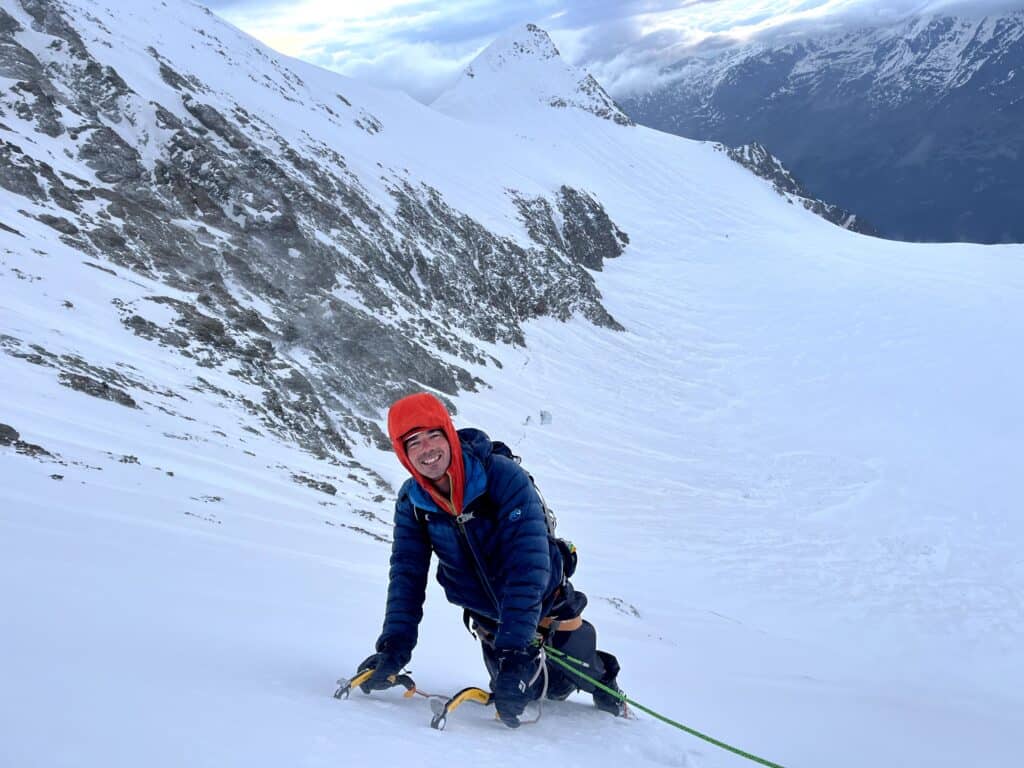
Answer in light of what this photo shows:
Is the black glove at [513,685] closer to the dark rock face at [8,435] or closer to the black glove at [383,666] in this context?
the black glove at [383,666]

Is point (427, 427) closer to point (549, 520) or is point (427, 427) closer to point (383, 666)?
point (549, 520)

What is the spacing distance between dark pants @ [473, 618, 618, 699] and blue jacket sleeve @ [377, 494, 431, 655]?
0.50 metres

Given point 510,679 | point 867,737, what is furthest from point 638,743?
point 867,737

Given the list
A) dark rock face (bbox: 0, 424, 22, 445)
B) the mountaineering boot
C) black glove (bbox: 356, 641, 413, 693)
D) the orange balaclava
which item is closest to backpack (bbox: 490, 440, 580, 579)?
the orange balaclava

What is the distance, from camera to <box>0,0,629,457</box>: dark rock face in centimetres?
1693

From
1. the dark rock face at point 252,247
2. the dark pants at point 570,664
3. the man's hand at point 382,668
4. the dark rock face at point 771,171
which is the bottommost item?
the man's hand at point 382,668

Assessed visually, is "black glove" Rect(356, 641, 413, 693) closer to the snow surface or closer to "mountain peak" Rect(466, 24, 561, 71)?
the snow surface

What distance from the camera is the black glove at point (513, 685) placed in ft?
11.4

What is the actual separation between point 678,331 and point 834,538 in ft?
75.2

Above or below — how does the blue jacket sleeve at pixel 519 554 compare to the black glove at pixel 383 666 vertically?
above

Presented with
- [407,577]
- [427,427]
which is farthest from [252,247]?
[427,427]

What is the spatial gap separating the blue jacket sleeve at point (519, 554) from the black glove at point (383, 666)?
51 centimetres

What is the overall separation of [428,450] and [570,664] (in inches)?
68.6

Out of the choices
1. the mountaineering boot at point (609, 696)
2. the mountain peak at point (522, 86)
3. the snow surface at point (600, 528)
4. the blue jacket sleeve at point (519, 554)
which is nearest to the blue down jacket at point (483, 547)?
the blue jacket sleeve at point (519, 554)
